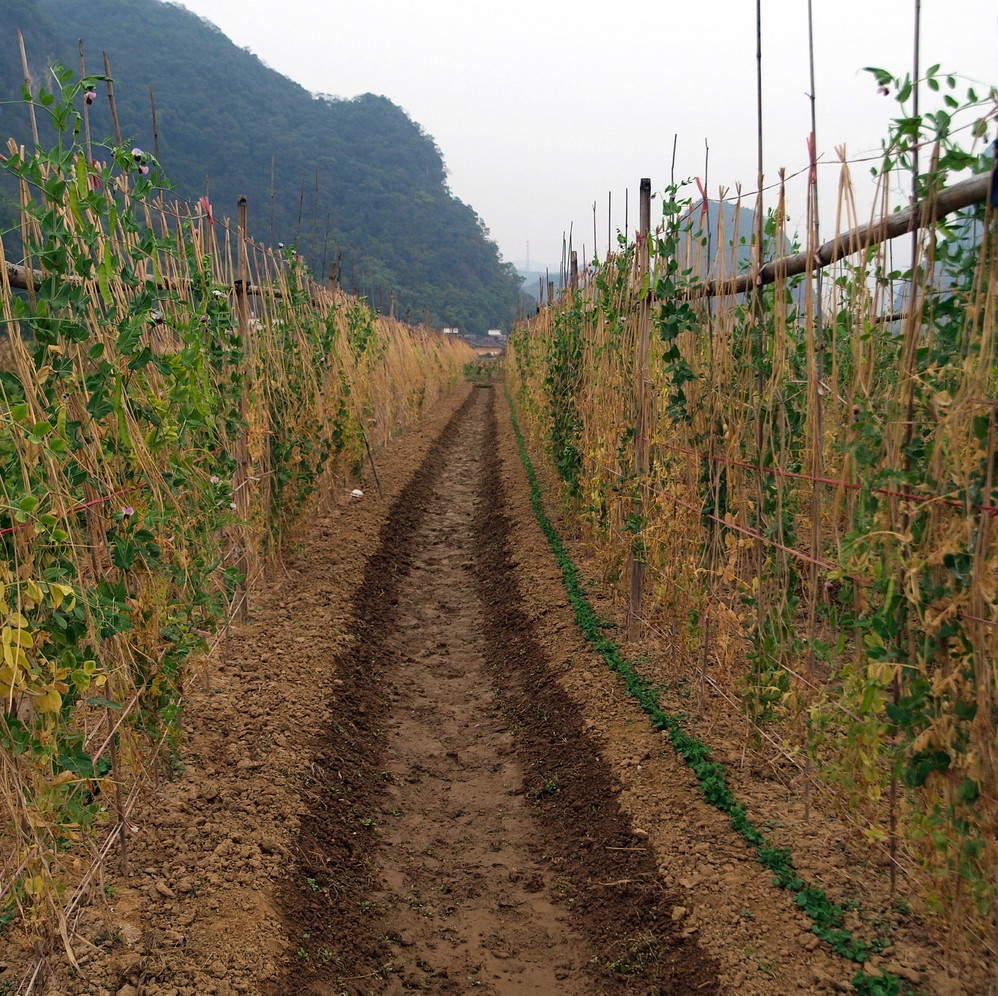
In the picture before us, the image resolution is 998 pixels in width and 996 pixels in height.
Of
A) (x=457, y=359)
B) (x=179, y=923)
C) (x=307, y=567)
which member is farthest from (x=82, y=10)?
(x=179, y=923)

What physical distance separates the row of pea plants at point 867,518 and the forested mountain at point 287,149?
3586 centimetres

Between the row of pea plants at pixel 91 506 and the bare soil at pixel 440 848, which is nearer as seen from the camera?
the row of pea plants at pixel 91 506

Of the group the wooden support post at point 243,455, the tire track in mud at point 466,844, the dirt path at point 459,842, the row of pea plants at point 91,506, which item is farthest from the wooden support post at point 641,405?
the wooden support post at point 243,455

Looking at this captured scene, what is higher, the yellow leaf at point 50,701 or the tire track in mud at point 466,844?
the yellow leaf at point 50,701

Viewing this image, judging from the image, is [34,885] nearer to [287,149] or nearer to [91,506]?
[91,506]

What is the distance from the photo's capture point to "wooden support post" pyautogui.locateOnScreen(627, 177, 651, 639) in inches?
172

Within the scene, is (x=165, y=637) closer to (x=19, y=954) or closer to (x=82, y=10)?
(x=19, y=954)

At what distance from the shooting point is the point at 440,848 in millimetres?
3410

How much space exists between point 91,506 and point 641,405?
9.95ft

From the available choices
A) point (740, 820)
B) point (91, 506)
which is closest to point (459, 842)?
point (740, 820)

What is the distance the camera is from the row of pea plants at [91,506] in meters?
1.93

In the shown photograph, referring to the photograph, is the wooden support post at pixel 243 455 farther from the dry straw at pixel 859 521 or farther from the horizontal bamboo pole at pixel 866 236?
the horizontal bamboo pole at pixel 866 236

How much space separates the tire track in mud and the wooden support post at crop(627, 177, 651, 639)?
700mm

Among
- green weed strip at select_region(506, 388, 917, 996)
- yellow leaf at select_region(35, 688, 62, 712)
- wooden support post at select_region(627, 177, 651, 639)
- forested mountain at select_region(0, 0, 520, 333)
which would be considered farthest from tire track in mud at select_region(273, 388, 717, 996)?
forested mountain at select_region(0, 0, 520, 333)
